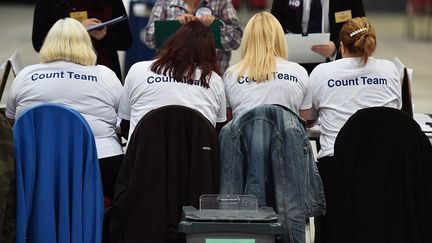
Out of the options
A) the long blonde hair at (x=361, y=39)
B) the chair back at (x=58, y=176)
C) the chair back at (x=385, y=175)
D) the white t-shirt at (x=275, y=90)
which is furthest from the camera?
the long blonde hair at (x=361, y=39)

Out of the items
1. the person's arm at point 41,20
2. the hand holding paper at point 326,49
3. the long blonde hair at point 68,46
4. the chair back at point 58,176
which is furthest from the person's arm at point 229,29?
the chair back at point 58,176

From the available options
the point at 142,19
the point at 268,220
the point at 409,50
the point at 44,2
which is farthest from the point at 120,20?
the point at 409,50

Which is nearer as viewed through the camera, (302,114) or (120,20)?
(302,114)

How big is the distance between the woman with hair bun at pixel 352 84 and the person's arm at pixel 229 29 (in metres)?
1.42

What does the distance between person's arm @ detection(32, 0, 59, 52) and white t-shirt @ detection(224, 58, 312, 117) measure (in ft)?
5.75

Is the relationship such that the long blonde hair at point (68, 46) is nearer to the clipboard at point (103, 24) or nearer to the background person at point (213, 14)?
the clipboard at point (103, 24)

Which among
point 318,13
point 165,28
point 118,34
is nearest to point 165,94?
point 165,28

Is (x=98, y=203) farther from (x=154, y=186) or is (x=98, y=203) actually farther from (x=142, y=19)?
(x=142, y=19)

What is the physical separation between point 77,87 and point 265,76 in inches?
37.6

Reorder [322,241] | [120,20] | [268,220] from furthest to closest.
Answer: [120,20]
[322,241]
[268,220]

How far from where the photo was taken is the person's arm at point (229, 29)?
19.6 feet

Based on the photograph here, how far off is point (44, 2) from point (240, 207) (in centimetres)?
258

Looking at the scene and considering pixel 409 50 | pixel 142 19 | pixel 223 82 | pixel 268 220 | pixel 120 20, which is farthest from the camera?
pixel 409 50

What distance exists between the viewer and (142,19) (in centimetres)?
922
